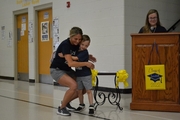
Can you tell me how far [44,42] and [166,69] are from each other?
4.87 meters

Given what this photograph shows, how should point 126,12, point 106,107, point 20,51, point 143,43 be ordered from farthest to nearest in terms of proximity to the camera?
1. point 20,51
2. point 126,12
3. point 106,107
4. point 143,43

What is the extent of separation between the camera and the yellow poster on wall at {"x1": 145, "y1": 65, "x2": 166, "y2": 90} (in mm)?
3736

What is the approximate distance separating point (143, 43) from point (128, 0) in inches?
80.1

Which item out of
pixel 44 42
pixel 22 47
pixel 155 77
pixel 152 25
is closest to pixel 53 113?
pixel 155 77

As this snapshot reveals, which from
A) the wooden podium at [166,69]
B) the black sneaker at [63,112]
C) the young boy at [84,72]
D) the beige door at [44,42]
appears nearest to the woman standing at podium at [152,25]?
the wooden podium at [166,69]

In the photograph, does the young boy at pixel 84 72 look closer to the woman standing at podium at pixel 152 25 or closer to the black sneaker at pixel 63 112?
the black sneaker at pixel 63 112

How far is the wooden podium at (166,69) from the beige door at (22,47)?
217 inches

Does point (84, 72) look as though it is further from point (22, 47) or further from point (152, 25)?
point (22, 47)

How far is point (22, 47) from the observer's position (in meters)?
8.87

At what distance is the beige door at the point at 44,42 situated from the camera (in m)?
7.77

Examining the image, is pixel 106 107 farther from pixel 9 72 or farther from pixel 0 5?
pixel 0 5

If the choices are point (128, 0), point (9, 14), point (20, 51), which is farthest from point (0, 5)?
point (128, 0)

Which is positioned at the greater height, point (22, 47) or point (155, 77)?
point (22, 47)

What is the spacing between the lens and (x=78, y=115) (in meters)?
3.55
